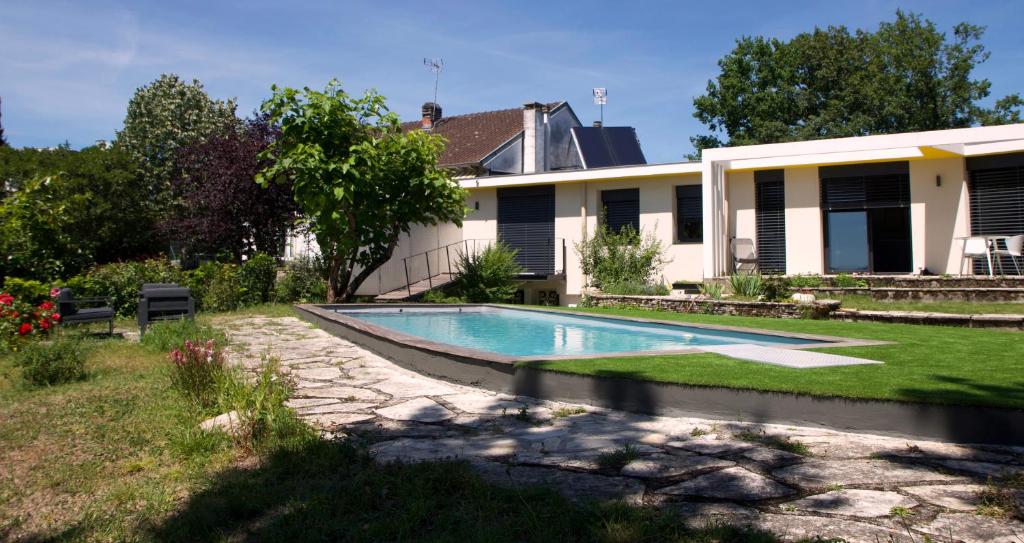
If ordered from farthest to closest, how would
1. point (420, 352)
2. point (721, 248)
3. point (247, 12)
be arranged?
point (721, 248)
point (247, 12)
point (420, 352)

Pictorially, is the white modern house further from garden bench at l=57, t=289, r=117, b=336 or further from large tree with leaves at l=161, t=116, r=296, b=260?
garden bench at l=57, t=289, r=117, b=336

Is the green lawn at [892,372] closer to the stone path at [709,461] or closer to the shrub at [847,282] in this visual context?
the stone path at [709,461]

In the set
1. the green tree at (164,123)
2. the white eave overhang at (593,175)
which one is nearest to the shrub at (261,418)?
→ the white eave overhang at (593,175)

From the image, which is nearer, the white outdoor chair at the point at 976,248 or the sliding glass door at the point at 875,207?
the white outdoor chair at the point at 976,248

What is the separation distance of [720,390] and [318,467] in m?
2.66

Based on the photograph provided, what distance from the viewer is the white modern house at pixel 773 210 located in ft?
45.9

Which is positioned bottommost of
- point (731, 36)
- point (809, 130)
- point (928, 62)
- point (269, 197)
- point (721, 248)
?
point (721, 248)

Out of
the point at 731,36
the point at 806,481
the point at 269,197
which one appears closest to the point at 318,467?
the point at 806,481

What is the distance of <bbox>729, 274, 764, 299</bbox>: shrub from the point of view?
12461 millimetres

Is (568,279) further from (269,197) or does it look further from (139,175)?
(139,175)

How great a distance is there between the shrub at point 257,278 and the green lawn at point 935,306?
467 inches

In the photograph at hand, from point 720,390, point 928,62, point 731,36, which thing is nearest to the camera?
point 720,390

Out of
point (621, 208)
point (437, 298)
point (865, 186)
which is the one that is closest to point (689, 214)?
point (621, 208)

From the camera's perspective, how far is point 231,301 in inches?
565
